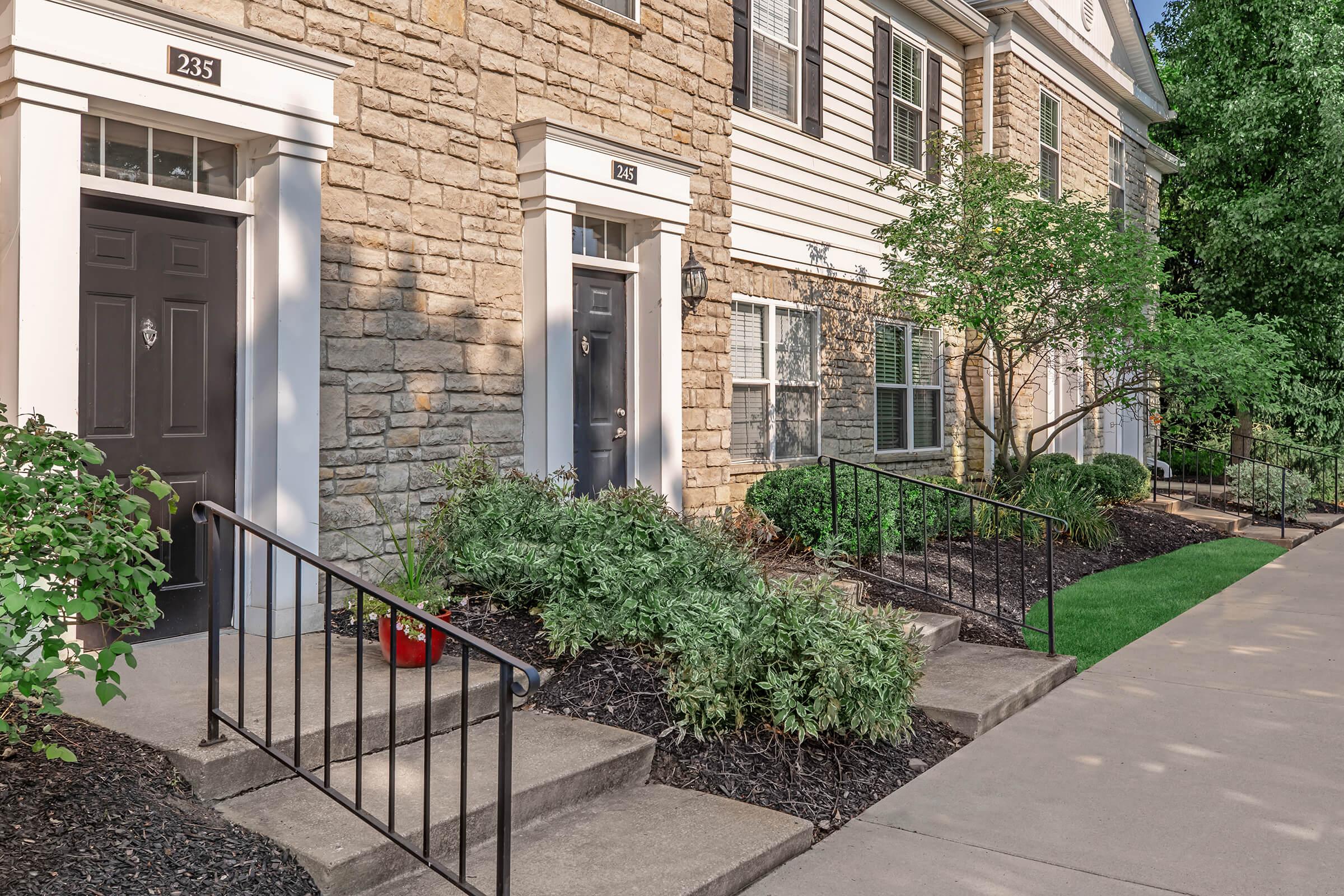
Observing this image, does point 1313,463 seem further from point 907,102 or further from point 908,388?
point 907,102

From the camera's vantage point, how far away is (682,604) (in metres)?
4.98

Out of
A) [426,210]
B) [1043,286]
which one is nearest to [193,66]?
[426,210]

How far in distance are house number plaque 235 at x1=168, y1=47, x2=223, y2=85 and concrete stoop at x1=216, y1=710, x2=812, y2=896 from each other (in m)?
3.20

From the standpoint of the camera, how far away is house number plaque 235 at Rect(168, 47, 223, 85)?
472 centimetres

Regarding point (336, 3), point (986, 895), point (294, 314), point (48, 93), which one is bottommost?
point (986, 895)

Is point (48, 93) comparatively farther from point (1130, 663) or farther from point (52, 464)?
point (1130, 663)

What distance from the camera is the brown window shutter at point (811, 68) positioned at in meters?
9.91

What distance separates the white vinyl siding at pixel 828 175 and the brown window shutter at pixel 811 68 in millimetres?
126

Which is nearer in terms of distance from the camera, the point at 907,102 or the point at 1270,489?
the point at 907,102

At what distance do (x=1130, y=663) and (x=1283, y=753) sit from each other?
1.60m

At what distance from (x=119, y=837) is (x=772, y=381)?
7259 millimetres

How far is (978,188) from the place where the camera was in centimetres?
1038

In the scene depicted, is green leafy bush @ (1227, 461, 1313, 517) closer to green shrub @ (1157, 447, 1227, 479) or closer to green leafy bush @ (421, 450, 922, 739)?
green shrub @ (1157, 447, 1227, 479)

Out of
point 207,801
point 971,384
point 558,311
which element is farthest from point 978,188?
point 207,801
